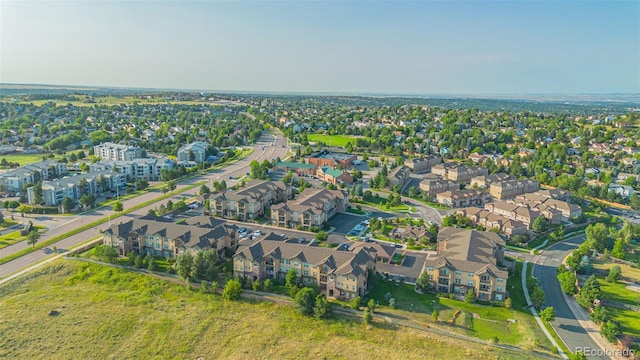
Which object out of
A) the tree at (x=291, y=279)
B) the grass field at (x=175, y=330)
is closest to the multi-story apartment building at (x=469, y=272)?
the grass field at (x=175, y=330)

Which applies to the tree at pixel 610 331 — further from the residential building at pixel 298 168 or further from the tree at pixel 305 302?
the residential building at pixel 298 168

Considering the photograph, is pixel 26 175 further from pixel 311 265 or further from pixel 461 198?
pixel 461 198

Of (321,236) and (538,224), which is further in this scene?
(538,224)

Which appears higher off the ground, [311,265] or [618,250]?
[311,265]

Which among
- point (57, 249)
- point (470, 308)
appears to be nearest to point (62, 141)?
point (57, 249)

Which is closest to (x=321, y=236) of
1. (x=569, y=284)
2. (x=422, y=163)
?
(x=569, y=284)

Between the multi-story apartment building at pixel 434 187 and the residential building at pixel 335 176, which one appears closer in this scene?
the multi-story apartment building at pixel 434 187

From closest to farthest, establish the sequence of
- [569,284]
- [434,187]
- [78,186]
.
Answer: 1. [569,284]
2. [78,186]
3. [434,187]
